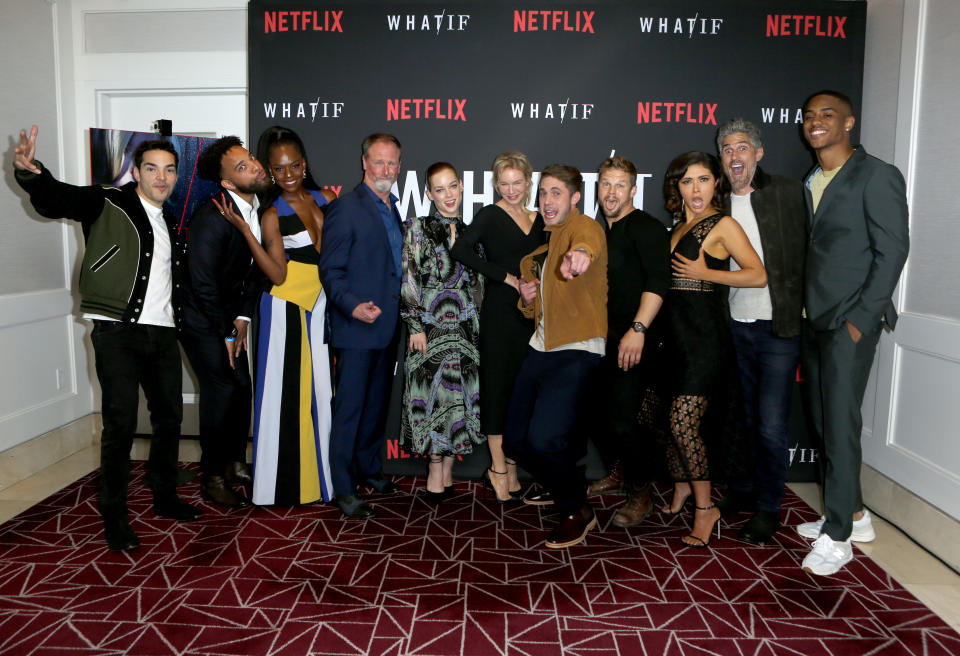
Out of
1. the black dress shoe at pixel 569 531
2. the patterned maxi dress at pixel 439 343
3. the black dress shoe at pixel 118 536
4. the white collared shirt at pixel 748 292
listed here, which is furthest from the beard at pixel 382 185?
the black dress shoe at pixel 118 536

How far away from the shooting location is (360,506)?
3189mm

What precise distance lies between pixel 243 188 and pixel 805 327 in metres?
2.68

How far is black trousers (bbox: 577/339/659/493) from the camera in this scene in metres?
2.92

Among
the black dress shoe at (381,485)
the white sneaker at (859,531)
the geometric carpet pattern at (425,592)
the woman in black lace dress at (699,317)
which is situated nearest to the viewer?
the geometric carpet pattern at (425,592)

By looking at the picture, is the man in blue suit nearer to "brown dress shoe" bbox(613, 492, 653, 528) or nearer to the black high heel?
the black high heel

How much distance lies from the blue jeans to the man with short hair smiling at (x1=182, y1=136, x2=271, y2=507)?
2361mm

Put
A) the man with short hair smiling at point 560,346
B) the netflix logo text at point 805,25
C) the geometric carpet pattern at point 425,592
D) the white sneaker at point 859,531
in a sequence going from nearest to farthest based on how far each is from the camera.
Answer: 1. the geometric carpet pattern at point 425,592
2. the man with short hair smiling at point 560,346
3. the white sneaker at point 859,531
4. the netflix logo text at point 805,25

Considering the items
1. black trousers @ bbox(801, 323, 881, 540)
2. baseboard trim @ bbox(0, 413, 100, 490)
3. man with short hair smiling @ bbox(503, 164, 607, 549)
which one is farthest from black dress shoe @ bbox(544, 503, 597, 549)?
baseboard trim @ bbox(0, 413, 100, 490)

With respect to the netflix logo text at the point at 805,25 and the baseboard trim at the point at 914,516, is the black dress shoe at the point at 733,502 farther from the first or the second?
the netflix logo text at the point at 805,25

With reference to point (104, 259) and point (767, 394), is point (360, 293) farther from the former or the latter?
point (767, 394)

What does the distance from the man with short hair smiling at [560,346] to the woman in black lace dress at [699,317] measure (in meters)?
0.36

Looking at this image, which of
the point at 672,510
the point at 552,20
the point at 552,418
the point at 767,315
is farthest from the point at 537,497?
the point at 552,20

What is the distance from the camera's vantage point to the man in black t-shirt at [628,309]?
8.91ft

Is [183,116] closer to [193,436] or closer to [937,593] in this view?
[193,436]
